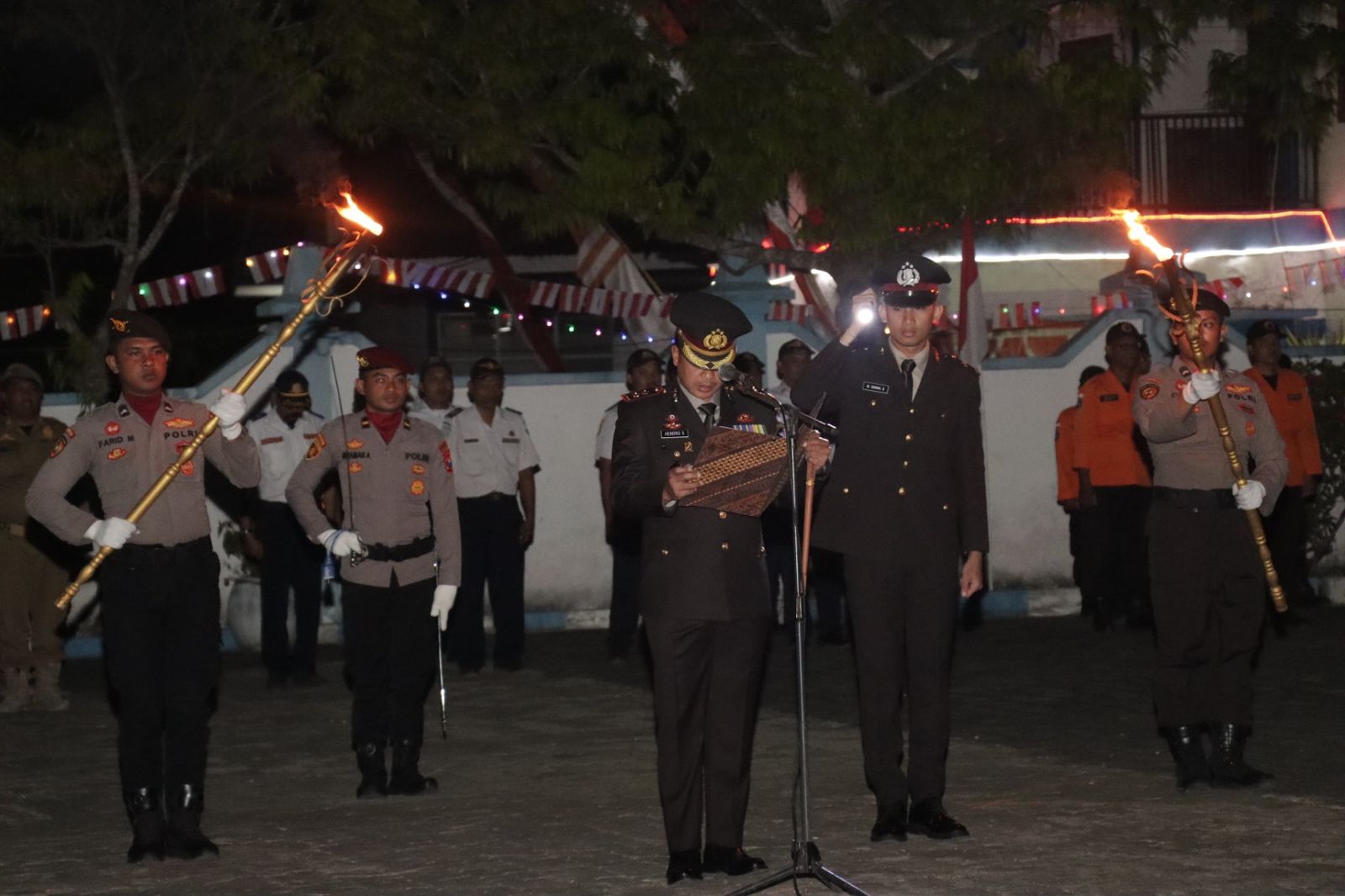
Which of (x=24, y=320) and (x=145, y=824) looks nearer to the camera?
(x=145, y=824)

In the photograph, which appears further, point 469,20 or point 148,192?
point 148,192

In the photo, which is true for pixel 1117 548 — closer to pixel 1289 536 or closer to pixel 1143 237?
pixel 1289 536

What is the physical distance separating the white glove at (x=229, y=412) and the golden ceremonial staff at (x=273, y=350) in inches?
1.2

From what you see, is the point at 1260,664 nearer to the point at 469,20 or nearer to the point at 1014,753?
the point at 1014,753

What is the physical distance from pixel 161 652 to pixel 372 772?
150cm

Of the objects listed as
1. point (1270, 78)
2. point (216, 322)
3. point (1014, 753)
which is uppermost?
point (1270, 78)

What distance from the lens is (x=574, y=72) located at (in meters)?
14.9

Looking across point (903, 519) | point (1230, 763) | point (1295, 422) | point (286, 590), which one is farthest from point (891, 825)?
point (1295, 422)

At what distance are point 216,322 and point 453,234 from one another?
365cm

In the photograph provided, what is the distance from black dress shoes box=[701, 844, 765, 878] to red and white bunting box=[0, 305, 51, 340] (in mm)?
10209

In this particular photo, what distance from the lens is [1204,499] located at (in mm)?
8602

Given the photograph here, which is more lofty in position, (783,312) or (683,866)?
(783,312)

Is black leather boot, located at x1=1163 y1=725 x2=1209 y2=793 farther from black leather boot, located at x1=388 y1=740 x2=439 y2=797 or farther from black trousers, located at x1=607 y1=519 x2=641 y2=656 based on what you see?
black trousers, located at x1=607 y1=519 x2=641 y2=656

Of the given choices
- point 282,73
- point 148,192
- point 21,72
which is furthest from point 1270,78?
point 21,72
